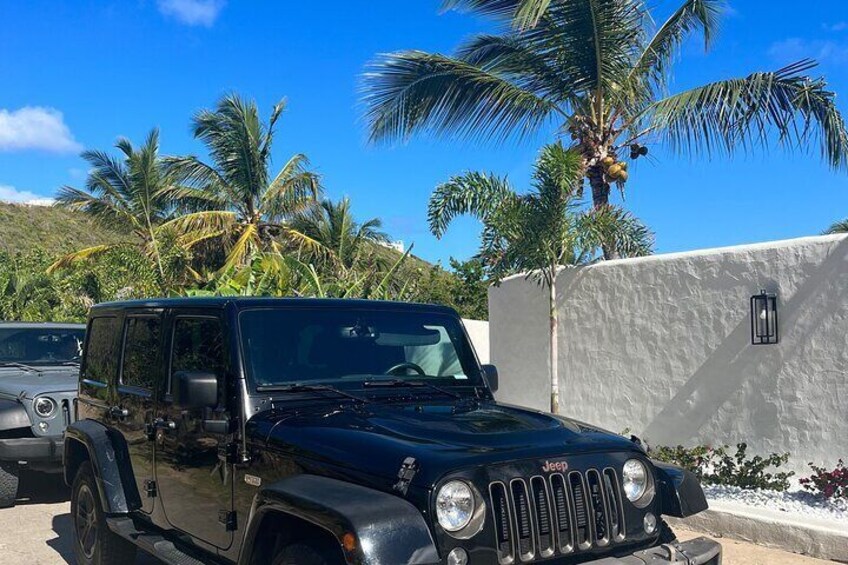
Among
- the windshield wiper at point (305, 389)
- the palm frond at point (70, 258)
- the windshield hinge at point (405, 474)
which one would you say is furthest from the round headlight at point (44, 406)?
the palm frond at point (70, 258)

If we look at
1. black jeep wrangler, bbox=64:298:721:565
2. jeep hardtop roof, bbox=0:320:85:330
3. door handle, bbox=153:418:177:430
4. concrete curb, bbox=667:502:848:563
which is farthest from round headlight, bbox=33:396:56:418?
concrete curb, bbox=667:502:848:563

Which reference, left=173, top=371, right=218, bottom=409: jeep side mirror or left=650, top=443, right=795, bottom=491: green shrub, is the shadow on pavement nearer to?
left=173, top=371, right=218, bottom=409: jeep side mirror

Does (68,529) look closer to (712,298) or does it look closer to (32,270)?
(712,298)

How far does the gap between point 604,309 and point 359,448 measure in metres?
6.96

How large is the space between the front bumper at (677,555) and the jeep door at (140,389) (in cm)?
283

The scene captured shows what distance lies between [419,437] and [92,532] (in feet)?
10.5

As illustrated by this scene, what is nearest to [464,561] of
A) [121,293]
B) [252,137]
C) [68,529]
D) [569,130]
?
[68,529]

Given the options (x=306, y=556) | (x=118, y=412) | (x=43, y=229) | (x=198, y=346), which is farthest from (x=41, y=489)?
(x=43, y=229)

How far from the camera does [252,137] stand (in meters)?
22.1

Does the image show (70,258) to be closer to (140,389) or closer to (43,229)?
(140,389)

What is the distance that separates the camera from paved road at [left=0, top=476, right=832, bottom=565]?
6.00 metres

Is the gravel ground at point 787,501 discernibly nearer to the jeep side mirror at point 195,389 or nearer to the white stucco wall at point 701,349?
the white stucco wall at point 701,349

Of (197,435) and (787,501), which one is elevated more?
(197,435)

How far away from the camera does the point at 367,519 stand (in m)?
3.12
